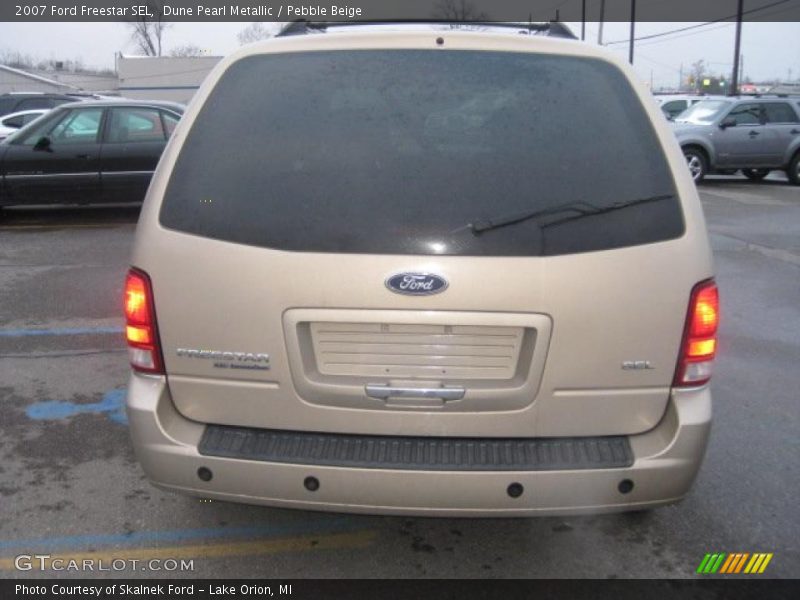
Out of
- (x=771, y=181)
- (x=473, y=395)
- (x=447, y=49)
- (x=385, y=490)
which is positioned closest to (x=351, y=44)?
(x=447, y=49)

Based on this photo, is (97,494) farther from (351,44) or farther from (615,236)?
(615,236)

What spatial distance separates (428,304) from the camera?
2.43 metres

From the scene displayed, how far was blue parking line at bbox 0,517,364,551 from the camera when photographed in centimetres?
316

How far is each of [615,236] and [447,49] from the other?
910mm

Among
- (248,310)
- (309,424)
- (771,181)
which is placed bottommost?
(771,181)

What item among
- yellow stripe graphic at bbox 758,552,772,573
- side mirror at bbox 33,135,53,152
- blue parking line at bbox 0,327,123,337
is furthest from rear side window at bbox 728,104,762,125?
yellow stripe graphic at bbox 758,552,772,573

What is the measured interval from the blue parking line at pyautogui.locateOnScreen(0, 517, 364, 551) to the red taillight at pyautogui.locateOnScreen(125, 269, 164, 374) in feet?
2.98

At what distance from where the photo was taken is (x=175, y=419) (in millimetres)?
2668

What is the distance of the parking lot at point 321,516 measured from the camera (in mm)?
3076

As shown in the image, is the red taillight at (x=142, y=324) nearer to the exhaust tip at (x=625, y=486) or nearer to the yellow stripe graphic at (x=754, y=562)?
the exhaust tip at (x=625, y=486)

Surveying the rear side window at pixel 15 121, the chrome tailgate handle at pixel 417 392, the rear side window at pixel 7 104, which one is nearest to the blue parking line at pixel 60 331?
the chrome tailgate handle at pixel 417 392

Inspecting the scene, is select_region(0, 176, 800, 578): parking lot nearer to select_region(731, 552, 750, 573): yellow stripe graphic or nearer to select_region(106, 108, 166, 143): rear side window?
select_region(731, 552, 750, 573): yellow stripe graphic

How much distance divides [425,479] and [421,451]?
0.11 m

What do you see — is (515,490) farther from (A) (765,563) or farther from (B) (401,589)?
(A) (765,563)
